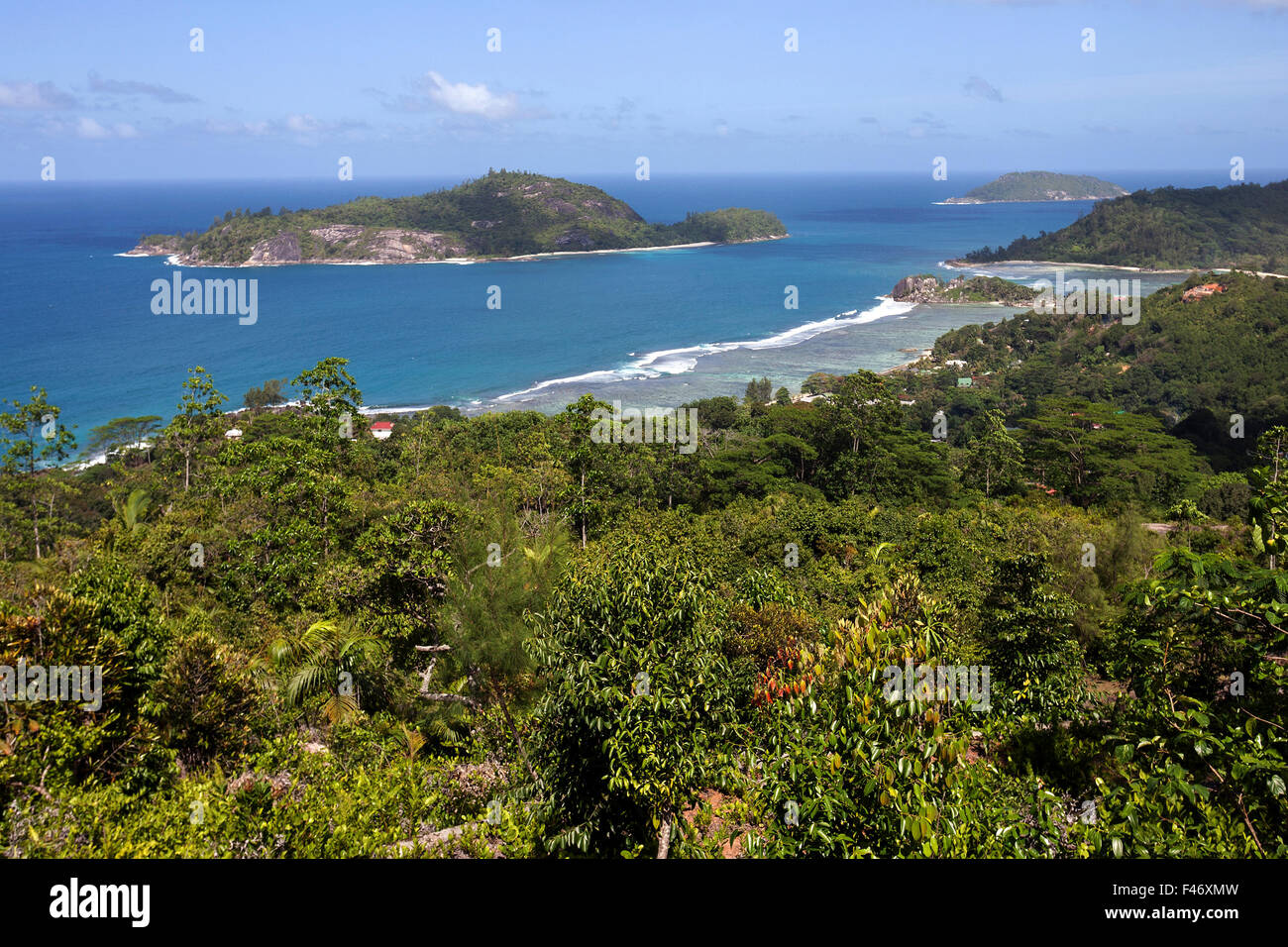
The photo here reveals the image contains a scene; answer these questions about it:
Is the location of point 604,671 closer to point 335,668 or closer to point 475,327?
point 335,668

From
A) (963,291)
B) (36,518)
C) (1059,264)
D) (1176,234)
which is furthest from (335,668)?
(1176,234)

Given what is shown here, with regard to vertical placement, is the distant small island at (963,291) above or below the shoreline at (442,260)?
below

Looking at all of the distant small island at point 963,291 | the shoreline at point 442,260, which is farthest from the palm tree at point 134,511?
the shoreline at point 442,260

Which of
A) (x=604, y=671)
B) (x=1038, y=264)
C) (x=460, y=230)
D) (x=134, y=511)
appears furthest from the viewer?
(x=460, y=230)

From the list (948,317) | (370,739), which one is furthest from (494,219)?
(370,739)

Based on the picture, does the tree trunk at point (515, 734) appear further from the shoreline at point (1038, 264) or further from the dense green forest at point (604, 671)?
the shoreline at point (1038, 264)

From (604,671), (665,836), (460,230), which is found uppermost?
(460,230)
